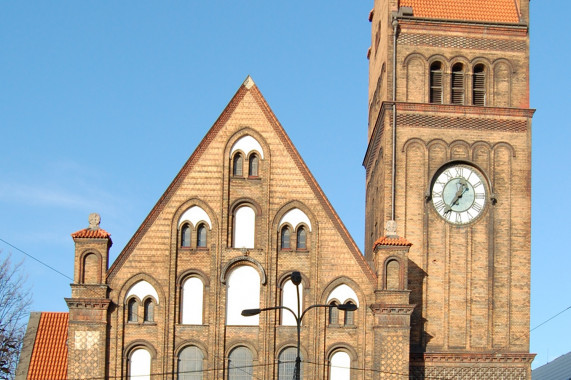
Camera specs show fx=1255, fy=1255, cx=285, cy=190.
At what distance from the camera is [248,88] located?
46125mm

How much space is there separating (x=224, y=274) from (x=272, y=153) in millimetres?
4835

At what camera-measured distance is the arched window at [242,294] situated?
1736 inches

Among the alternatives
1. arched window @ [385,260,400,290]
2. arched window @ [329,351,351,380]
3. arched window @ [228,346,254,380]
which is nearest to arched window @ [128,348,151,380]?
arched window @ [228,346,254,380]

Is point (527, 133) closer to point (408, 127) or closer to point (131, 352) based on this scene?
point (408, 127)

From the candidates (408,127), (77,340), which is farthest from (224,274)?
(408,127)

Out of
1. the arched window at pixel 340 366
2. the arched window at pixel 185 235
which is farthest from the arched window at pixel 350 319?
the arched window at pixel 185 235

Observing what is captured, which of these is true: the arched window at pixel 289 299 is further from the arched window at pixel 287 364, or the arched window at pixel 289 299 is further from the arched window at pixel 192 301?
the arched window at pixel 192 301

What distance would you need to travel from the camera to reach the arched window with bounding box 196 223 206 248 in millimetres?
44719

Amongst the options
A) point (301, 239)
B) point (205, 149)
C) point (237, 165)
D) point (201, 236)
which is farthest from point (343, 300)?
point (205, 149)

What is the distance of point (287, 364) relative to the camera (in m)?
43.7

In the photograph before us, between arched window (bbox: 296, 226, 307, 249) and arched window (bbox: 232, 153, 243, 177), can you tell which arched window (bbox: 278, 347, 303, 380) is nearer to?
arched window (bbox: 296, 226, 307, 249)

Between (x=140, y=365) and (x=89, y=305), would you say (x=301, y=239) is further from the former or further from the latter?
(x=89, y=305)

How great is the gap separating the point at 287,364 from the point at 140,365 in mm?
5089

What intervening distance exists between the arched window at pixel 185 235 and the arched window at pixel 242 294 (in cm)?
196
